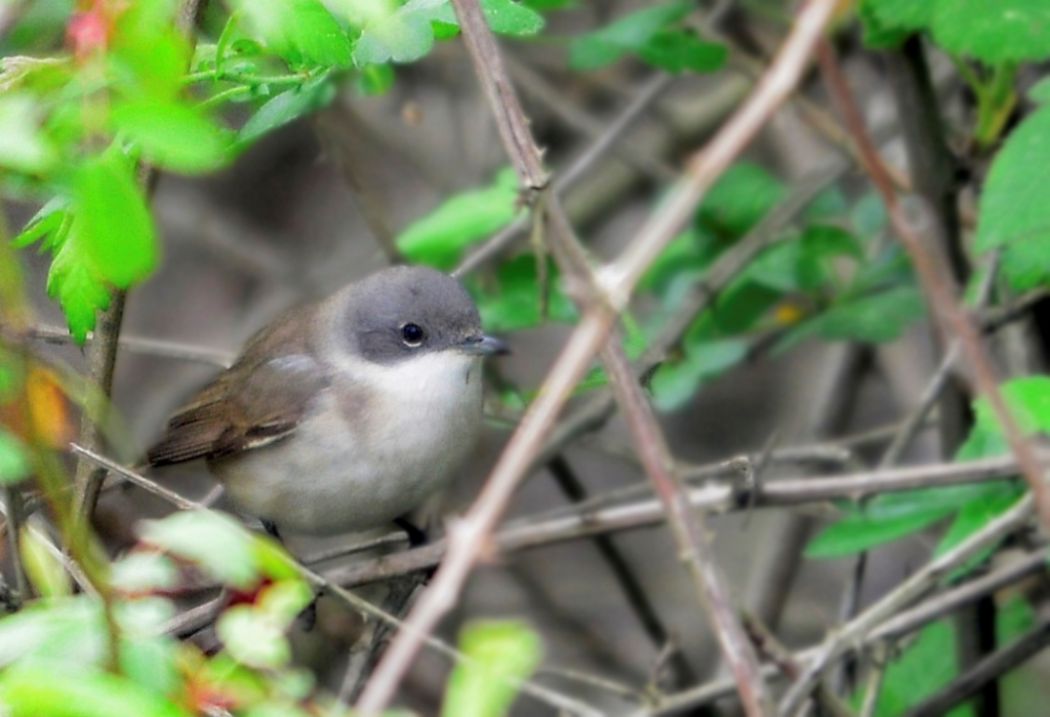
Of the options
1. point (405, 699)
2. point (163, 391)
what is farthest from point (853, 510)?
point (163, 391)

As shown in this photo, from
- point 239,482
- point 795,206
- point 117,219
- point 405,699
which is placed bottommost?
point 405,699

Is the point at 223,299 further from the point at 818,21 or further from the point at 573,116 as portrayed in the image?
the point at 818,21

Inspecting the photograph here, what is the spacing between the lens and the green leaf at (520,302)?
14.1 feet

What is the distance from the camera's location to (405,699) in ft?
20.5

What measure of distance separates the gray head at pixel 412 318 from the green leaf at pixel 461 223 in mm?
83

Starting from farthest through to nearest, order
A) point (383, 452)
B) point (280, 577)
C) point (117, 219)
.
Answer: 1. point (383, 452)
2. point (280, 577)
3. point (117, 219)

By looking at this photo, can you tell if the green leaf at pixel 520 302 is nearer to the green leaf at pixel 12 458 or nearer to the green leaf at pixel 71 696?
the green leaf at pixel 12 458

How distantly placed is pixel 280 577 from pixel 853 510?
2272mm

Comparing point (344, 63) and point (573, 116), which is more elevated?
point (344, 63)

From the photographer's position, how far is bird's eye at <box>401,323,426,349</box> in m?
4.15

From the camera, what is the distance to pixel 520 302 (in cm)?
436

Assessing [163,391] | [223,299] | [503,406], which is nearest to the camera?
[503,406]

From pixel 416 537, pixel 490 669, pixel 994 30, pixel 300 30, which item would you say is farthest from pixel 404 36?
pixel 416 537

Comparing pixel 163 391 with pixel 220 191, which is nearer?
pixel 163 391
